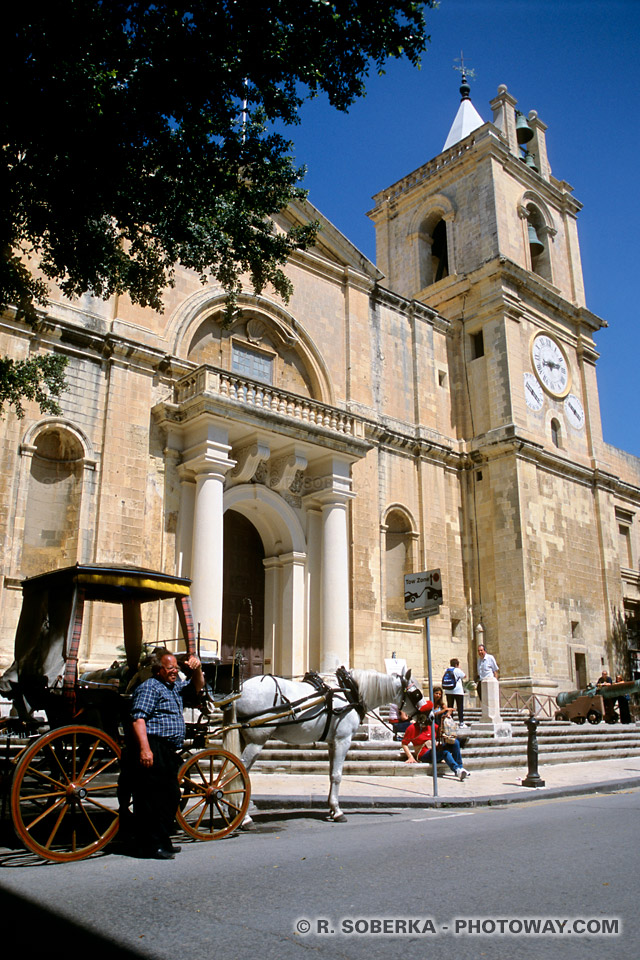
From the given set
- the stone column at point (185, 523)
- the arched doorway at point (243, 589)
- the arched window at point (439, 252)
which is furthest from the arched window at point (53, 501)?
the arched window at point (439, 252)

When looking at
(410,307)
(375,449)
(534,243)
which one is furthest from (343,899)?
(534,243)

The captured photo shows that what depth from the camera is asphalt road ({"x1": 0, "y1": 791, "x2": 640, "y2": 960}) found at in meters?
4.30

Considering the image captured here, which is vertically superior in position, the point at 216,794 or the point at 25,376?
the point at 25,376

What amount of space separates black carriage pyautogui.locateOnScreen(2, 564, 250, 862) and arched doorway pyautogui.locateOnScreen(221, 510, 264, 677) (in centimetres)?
1195

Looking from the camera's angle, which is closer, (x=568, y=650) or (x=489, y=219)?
(x=568, y=650)

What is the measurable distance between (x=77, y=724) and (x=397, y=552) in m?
18.5

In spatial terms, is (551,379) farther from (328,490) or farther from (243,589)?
(243,589)

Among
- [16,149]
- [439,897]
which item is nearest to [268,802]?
[439,897]

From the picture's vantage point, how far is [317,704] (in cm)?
931

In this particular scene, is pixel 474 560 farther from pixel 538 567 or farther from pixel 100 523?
pixel 100 523

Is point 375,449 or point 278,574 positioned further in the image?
point 375,449

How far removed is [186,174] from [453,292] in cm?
2043

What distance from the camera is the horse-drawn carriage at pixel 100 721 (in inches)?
262

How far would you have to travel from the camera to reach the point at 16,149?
10000 mm
